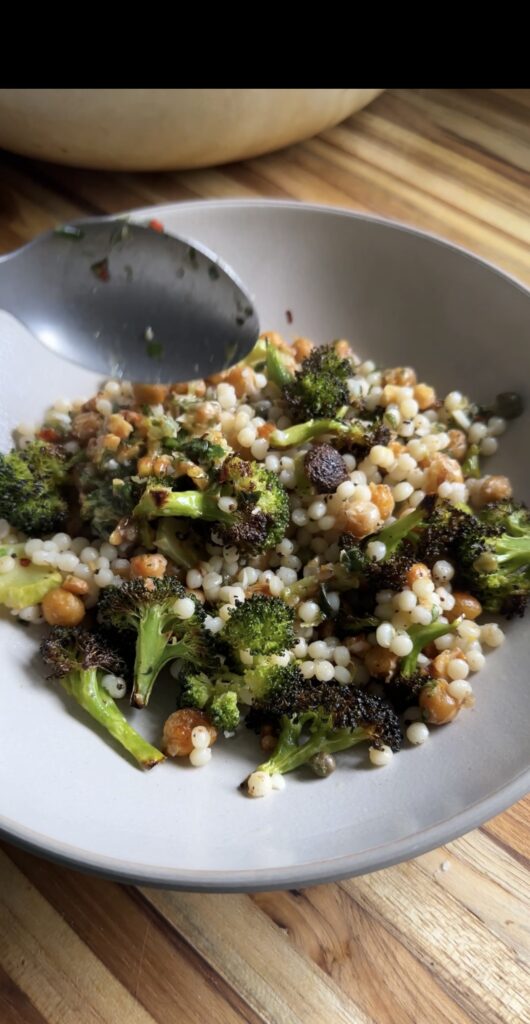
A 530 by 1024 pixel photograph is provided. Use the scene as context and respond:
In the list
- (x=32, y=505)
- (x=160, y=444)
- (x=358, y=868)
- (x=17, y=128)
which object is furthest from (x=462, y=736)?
(x=17, y=128)

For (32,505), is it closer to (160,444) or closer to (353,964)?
(160,444)

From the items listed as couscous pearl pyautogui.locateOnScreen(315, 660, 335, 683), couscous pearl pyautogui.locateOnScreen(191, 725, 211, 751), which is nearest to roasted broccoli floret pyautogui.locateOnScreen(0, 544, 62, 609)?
couscous pearl pyautogui.locateOnScreen(191, 725, 211, 751)

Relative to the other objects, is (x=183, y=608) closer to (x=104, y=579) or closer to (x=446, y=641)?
(x=104, y=579)

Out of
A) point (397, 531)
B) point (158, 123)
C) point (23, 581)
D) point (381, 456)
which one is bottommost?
point (23, 581)

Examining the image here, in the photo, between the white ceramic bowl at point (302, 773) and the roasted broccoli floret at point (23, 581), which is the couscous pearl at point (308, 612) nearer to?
the white ceramic bowl at point (302, 773)

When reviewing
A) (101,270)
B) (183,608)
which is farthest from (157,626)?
(101,270)

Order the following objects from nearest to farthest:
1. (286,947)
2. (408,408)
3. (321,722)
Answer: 1. (286,947)
2. (321,722)
3. (408,408)

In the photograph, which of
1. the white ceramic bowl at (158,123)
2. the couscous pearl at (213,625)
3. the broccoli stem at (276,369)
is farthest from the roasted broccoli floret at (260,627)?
the white ceramic bowl at (158,123)
